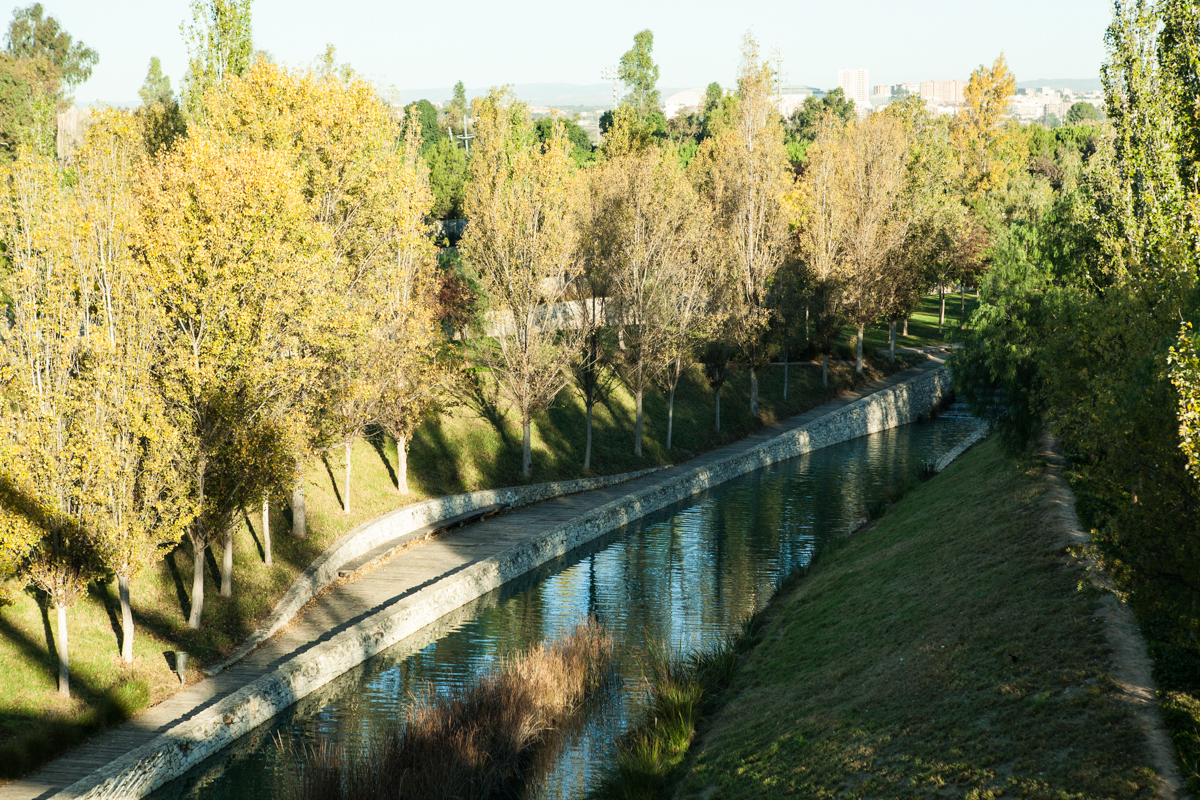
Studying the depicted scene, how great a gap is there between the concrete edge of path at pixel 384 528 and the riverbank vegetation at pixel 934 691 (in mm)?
9648

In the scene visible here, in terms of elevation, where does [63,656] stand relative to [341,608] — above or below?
above

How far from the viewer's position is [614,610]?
2731 centimetres

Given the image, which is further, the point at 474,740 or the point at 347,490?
the point at 347,490

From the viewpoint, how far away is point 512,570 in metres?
29.8

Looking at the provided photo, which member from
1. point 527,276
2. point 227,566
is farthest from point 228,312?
point 527,276

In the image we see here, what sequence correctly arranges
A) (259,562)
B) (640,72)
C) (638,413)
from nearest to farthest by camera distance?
(259,562) → (638,413) → (640,72)

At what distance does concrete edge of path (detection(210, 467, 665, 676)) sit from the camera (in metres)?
23.5

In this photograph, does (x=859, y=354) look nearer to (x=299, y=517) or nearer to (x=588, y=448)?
(x=588, y=448)

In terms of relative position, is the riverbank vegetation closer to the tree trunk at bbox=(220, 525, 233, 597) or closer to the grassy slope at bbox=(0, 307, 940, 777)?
the grassy slope at bbox=(0, 307, 940, 777)

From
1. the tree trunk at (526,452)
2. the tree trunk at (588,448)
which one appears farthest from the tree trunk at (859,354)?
the tree trunk at (526,452)

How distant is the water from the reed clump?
0.52m

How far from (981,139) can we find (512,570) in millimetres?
76242

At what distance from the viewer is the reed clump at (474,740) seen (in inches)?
598

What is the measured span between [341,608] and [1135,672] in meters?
18.4
